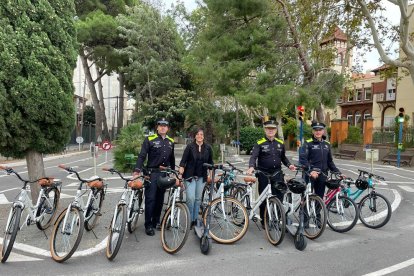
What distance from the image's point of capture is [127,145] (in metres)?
16.4

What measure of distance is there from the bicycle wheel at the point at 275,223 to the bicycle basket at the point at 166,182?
150cm

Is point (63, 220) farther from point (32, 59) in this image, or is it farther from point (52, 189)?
point (32, 59)

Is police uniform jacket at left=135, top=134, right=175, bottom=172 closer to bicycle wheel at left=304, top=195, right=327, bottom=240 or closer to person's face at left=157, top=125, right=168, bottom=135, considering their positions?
person's face at left=157, top=125, right=168, bottom=135

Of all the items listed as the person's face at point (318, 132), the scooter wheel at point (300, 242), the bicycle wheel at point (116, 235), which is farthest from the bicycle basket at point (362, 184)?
the bicycle wheel at point (116, 235)

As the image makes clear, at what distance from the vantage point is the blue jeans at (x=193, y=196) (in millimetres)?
6859

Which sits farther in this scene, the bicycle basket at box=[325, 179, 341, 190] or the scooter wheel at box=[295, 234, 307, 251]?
the bicycle basket at box=[325, 179, 341, 190]

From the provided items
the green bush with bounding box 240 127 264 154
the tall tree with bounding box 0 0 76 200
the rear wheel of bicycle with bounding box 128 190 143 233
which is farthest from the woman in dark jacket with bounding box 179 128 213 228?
the green bush with bounding box 240 127 264 154

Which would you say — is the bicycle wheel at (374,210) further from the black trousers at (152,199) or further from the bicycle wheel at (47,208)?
the bicycle wheel at (47,208)

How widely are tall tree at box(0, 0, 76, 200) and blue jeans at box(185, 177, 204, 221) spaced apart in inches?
118

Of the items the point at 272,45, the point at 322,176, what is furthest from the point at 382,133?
the point at 322,176

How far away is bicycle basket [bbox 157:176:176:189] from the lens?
6.31 m

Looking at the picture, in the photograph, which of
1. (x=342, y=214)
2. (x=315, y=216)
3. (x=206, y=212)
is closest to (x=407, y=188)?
(x=342, y=214)

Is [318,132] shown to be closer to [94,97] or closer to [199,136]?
[199,136]

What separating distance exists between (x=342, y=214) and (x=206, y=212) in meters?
2.59
